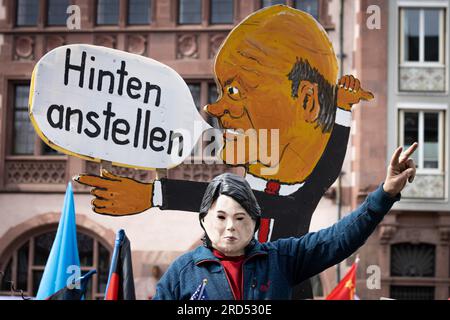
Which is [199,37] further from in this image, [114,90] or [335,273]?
[114,90]

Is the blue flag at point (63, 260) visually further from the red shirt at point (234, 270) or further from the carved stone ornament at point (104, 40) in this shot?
the carved stone ornament at point (104, 40)

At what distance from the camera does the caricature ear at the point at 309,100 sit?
476cm

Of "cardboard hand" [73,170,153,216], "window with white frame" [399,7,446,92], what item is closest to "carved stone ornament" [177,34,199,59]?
"window with white frame" [399,7,446,92]

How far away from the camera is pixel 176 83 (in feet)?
15.3

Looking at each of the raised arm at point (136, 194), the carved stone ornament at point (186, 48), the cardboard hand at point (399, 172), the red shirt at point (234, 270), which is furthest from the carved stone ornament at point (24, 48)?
the cardboard hand at point (399, 172)

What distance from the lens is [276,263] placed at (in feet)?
9.81

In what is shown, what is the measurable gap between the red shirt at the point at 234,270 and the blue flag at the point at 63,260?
84.6 inches

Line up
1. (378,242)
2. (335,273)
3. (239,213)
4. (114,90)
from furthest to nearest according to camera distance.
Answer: (378,242) < (335,273) < (114,90) < (239,213)

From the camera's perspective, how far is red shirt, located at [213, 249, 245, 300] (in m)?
2.92

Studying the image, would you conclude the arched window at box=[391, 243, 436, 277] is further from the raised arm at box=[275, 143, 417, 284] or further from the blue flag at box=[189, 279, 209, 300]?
the blue flag at box=[189, 279, 209, 300]

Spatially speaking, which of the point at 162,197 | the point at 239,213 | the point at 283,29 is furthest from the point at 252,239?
the point at 283,29

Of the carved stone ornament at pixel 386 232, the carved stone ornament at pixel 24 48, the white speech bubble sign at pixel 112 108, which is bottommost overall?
the carved stone ornament at pixel 386 232

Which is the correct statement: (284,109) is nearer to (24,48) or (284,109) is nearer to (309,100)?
(309,100)

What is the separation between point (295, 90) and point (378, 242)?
8297 millimetres
